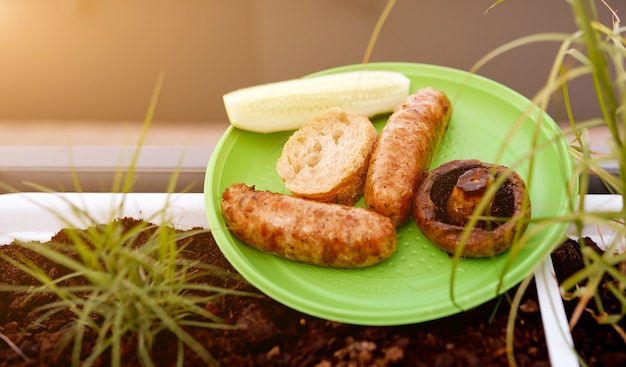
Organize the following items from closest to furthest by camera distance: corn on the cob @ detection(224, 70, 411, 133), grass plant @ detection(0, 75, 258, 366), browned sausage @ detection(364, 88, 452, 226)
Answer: grass plant @ detection(0, 75, 258, 366)
browned sausage @ detection(364, 88, 452, 226)
corn on the cob @ detection(224, 70, 411, 133)

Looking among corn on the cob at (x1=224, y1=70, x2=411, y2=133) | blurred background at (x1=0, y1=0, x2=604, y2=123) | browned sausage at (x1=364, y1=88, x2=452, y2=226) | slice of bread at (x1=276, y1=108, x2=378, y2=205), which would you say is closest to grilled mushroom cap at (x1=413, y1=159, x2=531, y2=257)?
browned sausage at (x1=364, y1=88, x2=452, y2=226)

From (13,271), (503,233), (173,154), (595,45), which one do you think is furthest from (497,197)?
(13,271)

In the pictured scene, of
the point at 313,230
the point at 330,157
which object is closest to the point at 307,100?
the point at 330,157

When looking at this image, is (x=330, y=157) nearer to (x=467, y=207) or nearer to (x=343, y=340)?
(x=467, y=207)

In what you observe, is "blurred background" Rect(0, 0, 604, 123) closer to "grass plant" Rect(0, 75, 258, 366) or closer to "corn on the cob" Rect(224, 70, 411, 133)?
"corn on the cob" Rect(224, 70, 411, 133)

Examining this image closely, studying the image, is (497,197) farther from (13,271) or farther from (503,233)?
(13,271)
